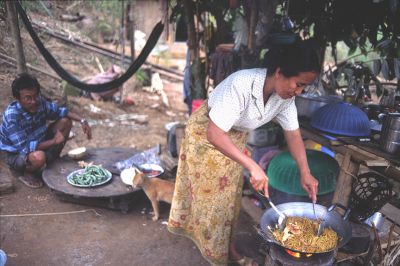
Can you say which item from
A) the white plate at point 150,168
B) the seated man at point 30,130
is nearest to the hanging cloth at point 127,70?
the seated man at point 30,130

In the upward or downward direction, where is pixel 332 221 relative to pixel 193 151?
downward

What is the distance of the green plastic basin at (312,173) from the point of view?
10.1 feet

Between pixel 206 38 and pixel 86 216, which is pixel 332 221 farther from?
pixel 206 38

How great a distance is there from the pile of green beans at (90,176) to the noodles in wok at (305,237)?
6.80ft

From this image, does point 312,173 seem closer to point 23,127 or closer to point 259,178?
point 259,178

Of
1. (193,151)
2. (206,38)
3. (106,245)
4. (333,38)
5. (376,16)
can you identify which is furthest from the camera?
(206,38)

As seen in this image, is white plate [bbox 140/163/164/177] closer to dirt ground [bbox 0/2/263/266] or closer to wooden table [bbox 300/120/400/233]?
dirt ground [bbox 0/2/263/266]

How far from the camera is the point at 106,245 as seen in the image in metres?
2.96

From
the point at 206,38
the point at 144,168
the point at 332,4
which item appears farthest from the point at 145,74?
the point at 332,4

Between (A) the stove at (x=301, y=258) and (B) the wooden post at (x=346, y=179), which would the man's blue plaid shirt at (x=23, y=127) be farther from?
(B) the wooden post at (x=346, y=179)

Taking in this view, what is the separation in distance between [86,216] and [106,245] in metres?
0.54

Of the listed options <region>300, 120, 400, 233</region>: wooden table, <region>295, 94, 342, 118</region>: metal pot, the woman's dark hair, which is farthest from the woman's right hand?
<region>295, 94, 342, 118</region>: metal pot

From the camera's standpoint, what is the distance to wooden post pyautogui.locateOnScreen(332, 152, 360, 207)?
258cm

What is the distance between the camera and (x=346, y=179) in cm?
260
